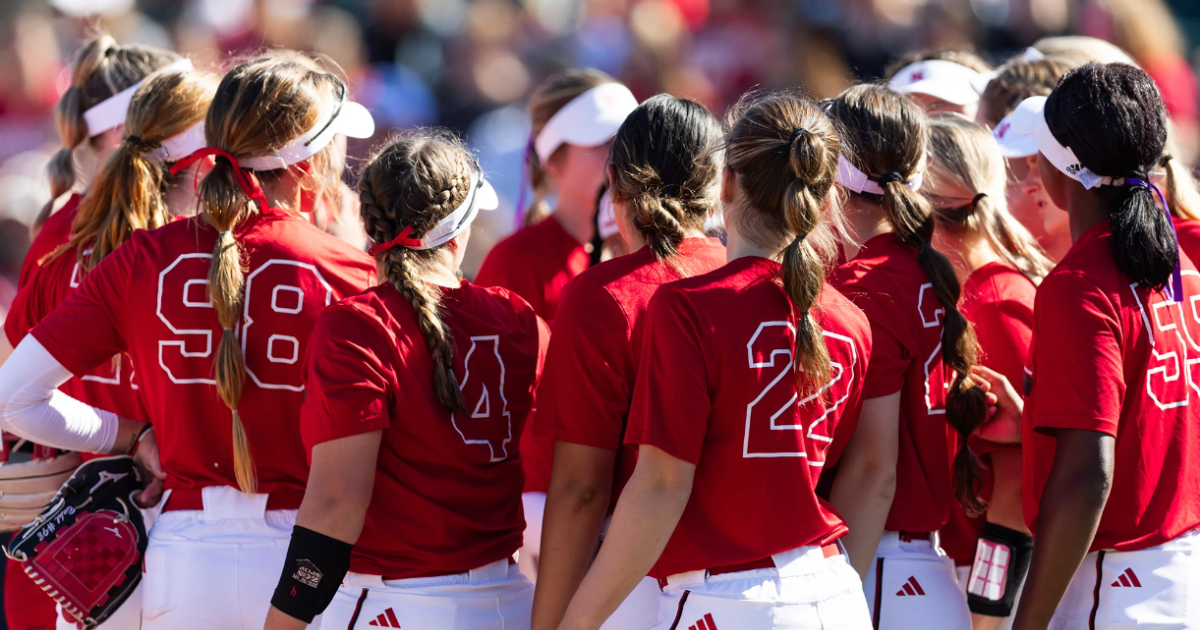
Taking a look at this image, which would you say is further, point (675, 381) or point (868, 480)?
point (868, 480)

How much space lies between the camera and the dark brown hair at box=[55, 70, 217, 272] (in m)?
3.12

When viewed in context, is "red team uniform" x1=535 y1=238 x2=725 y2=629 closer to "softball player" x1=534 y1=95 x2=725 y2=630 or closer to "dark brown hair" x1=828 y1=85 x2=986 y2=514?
"softball player" x1=534 y1=95 x2=725 y2=630

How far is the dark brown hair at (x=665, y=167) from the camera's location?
2.61 meters

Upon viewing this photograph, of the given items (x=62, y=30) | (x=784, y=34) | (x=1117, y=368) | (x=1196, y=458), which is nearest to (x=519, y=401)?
(x=1117, y=368)

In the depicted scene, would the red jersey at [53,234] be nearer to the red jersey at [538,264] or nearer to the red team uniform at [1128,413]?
the red jersey at [538,264]

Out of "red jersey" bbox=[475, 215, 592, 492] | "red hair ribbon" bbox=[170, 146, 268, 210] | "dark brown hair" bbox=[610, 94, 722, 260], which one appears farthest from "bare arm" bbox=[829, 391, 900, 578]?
"red hair ribbon" bbox=[170, 146, 268, 210]

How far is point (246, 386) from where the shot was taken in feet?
9.00

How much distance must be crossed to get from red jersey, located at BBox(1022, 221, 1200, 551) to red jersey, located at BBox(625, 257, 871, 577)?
543 millimetres

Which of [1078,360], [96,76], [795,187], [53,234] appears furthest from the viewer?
[96,76]

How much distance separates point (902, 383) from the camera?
2.66 meters

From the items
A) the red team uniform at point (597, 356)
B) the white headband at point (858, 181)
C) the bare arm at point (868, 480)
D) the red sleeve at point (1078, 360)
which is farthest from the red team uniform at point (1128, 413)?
the red team uniform at point (597, 356)

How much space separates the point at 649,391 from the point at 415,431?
57 cm

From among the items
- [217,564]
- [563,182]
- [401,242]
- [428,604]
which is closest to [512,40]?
[563,182]

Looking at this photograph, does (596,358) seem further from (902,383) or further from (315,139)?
(315,139)
